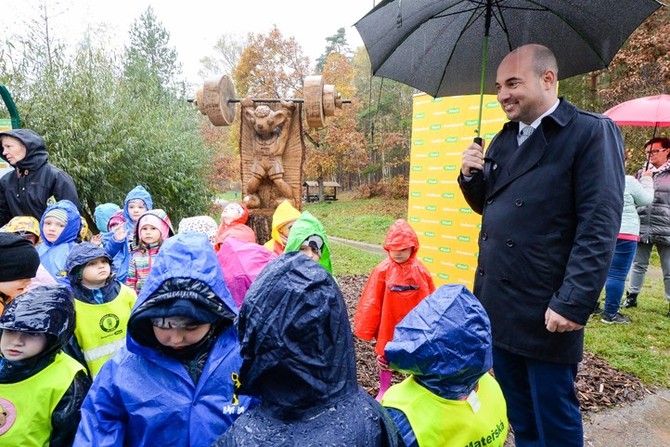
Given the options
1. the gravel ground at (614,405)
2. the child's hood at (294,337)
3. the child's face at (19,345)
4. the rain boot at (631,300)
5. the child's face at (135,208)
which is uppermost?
the child's hood at (294,337)

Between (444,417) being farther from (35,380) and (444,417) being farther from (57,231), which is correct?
(57,231)

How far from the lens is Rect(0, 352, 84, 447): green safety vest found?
1499 mm

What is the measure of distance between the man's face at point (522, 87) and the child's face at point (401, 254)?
4.94 feet

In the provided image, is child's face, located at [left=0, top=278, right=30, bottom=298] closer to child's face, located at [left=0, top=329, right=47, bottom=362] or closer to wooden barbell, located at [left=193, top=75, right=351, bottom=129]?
child's face, located at [left=0, top=329, right=47, bottom=362]

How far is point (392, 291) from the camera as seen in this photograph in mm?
3209

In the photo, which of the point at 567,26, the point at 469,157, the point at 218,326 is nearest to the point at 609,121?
the point at 469,157

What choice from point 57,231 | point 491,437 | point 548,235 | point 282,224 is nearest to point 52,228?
point 57,231

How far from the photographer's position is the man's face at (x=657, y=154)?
486 centimetres

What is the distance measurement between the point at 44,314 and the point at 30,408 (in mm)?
344

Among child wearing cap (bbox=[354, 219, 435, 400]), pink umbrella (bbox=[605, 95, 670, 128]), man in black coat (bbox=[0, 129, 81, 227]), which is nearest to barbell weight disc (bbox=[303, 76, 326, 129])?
child wearing cap (bbox=[354, 219, 435, 400])

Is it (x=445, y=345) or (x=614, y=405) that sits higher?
(x=445, y=345)

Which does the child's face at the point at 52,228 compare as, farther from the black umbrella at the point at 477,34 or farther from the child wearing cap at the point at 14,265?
the black umbrella at the point at 477,34

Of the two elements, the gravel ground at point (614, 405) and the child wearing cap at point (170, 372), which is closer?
the child wearing cap at point (170, 372)

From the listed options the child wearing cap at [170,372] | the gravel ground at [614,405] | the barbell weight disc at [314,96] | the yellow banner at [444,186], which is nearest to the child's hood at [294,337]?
the child wearing cap at [170,372]
